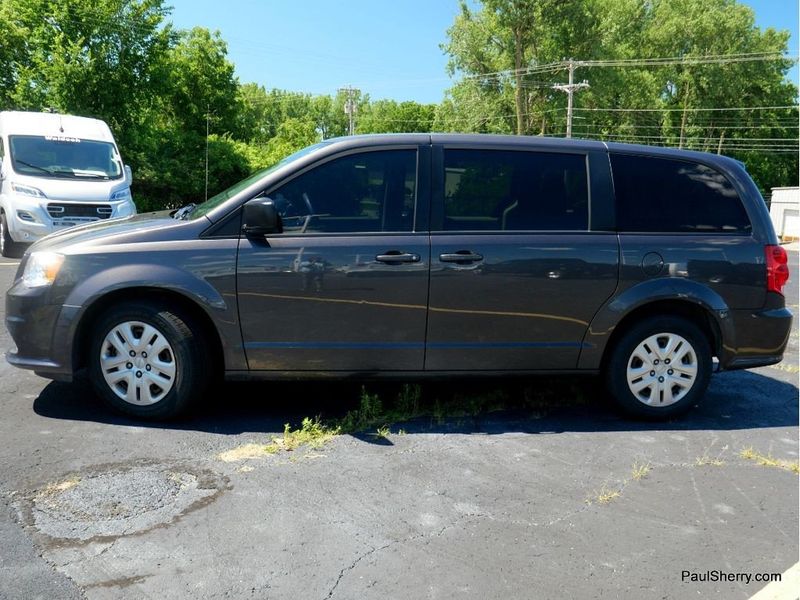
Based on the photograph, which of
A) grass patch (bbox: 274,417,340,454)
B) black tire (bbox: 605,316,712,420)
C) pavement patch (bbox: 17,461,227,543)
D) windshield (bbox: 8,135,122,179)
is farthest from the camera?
windshield (bbox: 8,135,122,179)

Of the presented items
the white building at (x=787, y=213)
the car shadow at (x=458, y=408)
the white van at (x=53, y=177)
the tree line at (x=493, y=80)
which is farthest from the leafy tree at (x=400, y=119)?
the car shadow at (x=458, y=408)

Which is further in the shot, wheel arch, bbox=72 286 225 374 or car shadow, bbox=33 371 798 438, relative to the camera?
car shadow, bbox=33 371 798 438

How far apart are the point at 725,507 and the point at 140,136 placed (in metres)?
27.6

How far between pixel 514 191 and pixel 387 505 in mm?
2282

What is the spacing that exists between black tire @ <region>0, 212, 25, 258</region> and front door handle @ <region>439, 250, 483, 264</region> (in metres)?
10.2

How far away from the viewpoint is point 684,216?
15.8 ft

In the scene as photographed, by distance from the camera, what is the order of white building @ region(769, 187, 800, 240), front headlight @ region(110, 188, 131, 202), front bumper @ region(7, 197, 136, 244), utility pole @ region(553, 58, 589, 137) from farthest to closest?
utility pole @ region(553, 58, 589, 137) < white building @ region(769, 187, 800, 240) < front headlight @ region(110, 188, 131, 202) < front bumper @ region(7, 197, 136, 244)

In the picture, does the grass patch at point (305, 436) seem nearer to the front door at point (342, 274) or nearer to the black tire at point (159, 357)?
the front door at point (342, 274)

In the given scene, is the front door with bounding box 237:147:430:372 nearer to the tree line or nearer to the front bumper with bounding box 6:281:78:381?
the front bumper with bounding box 6:281:78:381

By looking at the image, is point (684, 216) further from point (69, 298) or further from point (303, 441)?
point (69, 298)

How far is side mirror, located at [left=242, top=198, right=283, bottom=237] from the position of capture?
14.0ft

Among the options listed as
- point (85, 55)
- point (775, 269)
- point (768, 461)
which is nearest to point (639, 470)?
point (768, 461)

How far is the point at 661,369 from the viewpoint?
482 centimetres

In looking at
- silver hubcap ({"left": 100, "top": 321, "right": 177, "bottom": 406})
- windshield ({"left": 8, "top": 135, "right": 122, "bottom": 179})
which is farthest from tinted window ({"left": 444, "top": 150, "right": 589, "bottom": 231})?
windshield ({"left": 8, "top": 135, "right": 122, "bottom": 179})
